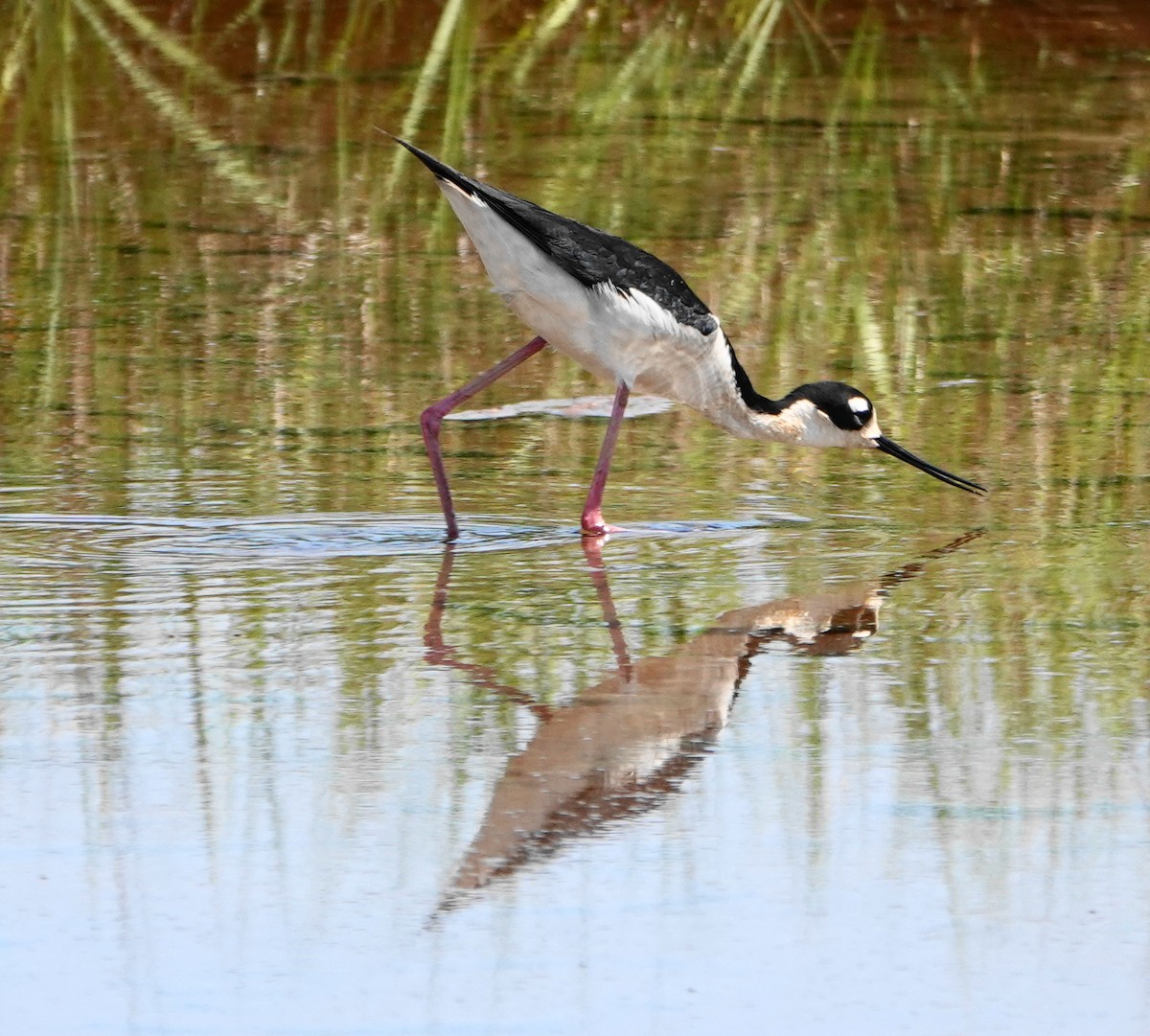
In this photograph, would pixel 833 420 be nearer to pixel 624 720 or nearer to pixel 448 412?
pixel 448 412

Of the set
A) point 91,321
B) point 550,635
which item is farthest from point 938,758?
point 91,321

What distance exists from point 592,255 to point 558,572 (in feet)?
4.00

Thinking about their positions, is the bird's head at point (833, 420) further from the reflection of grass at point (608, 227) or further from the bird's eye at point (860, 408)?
the reflection of grass at point (608, 227)

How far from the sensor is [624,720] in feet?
13.6

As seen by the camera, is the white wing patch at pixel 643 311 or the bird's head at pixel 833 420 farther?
the bird's head at pixel 833 420

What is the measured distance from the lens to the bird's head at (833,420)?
639 cm

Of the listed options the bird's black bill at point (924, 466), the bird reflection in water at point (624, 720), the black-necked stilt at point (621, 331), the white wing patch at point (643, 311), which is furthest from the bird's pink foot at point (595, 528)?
the bird's black bill at point (924, 466)

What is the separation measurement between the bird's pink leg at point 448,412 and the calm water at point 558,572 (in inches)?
4.2

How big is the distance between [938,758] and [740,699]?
500 mm

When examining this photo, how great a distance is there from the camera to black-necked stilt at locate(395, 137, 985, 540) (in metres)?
6.19

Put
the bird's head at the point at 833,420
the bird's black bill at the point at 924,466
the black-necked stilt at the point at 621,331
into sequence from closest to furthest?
the bird's black bill at the point at 924,466
the black-necked stilt at the point at 621,331
the bird's head at the point at 833,420

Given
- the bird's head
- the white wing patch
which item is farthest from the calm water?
the white wing patch

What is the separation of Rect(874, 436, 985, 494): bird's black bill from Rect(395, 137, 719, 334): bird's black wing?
60 centimetres

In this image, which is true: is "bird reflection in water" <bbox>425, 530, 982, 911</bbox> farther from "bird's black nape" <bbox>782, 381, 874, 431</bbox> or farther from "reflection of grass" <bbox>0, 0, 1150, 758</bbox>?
"bird's black nape" <bbox>782, 381, 874, 431</bbox>
